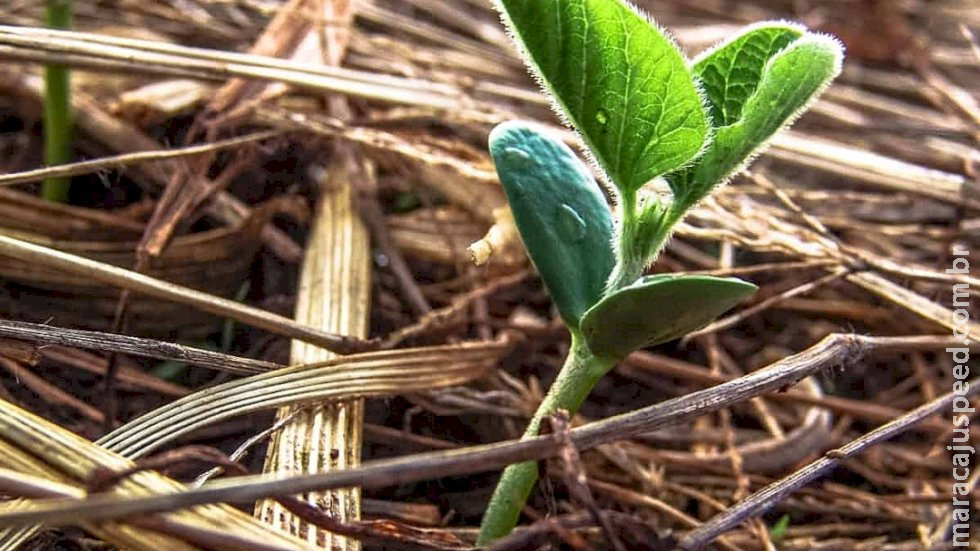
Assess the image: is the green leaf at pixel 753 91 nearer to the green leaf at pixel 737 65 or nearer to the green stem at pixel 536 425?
the green leaf at pixel 737 65

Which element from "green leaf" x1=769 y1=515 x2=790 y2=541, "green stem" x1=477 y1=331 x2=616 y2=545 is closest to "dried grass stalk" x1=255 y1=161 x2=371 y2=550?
"green stem" x1=477 y1=331 x2=616 y2=545

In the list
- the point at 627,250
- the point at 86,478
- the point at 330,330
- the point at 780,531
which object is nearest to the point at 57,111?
the point at 330,330

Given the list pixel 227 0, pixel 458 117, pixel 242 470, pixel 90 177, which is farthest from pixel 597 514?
pixel 227 0

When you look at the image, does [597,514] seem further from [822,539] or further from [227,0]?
[227,0]

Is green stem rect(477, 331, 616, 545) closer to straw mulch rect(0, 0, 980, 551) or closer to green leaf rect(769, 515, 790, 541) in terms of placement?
straw mulch rect(0, 0, 980, 551)

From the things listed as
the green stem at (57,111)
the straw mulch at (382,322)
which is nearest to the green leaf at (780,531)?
the straw mulch at (382,322)

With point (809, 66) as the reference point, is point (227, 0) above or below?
above

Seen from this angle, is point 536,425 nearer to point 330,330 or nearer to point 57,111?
point 330,330
